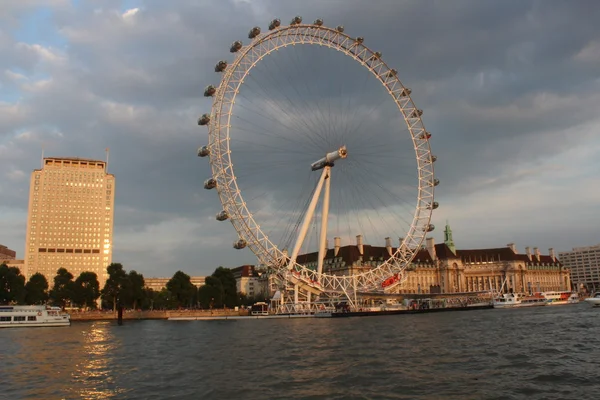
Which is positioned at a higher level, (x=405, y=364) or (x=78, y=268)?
(x=78, y=268)

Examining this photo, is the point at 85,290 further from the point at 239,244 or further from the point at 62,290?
the point at 239,244

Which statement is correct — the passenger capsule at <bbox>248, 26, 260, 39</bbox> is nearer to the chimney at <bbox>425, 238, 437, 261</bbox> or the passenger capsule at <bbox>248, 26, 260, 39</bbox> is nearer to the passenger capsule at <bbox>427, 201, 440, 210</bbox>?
the passenger capsule at <bbox>427, 201, 440, 210</bbox>

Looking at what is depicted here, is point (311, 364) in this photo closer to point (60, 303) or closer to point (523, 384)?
point (523, 384)

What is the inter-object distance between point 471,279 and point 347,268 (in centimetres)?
5249

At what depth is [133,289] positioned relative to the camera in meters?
106

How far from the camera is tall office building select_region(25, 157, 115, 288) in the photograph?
6718 inches

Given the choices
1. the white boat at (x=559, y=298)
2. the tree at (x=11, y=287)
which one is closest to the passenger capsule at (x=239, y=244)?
the tree at (x=11, y=287)

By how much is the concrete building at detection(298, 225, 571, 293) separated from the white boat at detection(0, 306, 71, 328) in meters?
81.2

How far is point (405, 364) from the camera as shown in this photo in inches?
1051

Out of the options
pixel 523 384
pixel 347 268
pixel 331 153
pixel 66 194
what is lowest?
pixel 523 384

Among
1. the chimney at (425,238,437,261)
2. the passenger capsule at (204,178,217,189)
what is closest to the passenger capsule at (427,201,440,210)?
the passenger capsule at (204,178,217,189)

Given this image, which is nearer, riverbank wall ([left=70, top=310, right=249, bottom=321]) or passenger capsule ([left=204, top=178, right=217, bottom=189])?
passenger capsule ([left=204, top=178, right=217, bottom=189])

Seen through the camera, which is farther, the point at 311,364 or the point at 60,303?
the point at 60,303

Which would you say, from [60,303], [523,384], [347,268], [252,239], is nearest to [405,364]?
[523,384]
